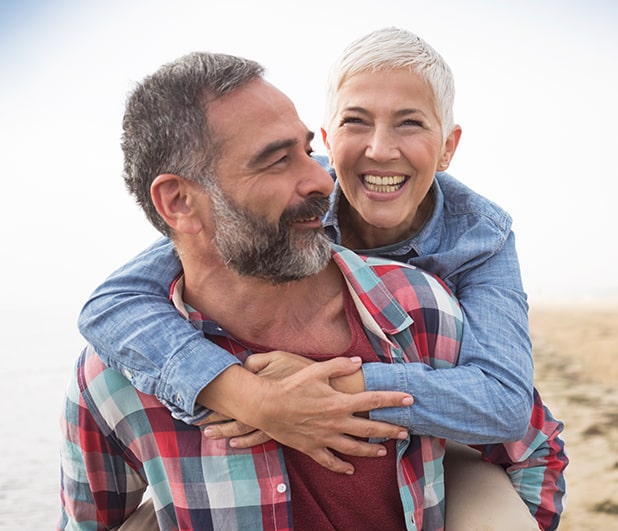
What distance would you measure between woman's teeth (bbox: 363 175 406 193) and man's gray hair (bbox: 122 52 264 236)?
1.81 feet

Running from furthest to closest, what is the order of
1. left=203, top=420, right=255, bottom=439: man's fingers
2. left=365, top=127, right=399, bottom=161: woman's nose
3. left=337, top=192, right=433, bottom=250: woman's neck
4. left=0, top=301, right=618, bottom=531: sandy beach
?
left=0, top=301, right=618, bottom=531: sandy beach, left=337, top=192, right=433, bottom=250: woman's neck, left=365, top=127, right=399, bottom=161: woman's nose, left=203, top=420, right=255, bottom=439: man's fingers

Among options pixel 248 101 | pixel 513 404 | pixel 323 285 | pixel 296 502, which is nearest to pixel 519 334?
pixel 513 404

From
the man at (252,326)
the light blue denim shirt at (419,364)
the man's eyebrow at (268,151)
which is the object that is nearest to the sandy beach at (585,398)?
the light blue denim shirt at (419,364)

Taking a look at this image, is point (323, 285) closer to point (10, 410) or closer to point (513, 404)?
point (513, 404)

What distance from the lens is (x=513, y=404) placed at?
1815 mm

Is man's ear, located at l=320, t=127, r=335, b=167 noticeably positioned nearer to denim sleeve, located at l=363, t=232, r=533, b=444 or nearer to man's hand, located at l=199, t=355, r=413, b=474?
denim sleeve, located at l=363, t=232, r=533, b=444

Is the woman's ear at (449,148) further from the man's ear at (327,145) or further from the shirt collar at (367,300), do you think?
the shirt collar at (367,300)

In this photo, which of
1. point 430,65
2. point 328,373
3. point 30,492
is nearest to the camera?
point 328,373

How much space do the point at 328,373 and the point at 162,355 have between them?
391 mm

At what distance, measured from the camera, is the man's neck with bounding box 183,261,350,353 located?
6.41ft

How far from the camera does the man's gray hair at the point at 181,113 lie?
1859mm

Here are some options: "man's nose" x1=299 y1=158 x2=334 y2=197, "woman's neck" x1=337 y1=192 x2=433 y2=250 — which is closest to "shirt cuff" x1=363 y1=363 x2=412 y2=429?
"man's nose" x1=299 y1=158 x2=334 y2=197

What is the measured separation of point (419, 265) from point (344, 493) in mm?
716

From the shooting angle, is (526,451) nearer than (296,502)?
No
